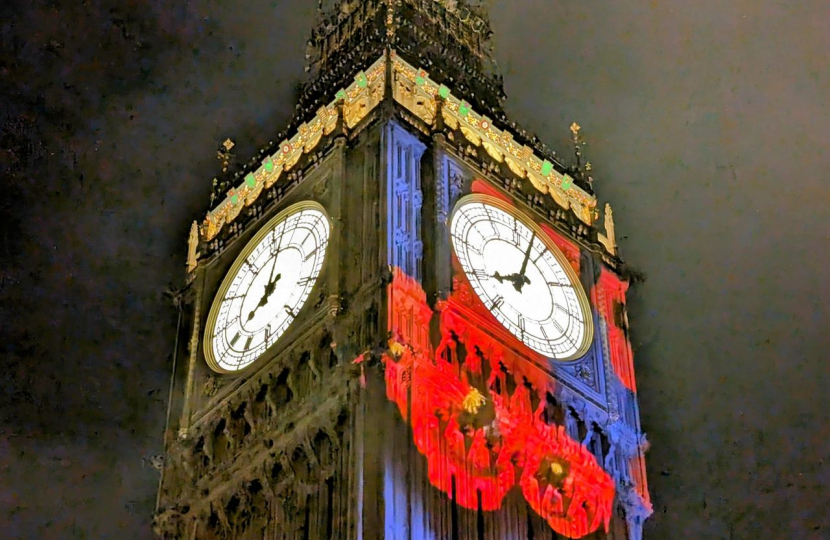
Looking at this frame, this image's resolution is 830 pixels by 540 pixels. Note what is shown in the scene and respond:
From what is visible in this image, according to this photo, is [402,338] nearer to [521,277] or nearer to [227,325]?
[521,277]

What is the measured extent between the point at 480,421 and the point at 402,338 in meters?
2.30

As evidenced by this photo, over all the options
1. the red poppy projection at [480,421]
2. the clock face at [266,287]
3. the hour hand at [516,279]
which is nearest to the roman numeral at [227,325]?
the clock face at [266,287]

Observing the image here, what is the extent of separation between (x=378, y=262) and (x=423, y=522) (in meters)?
5.40

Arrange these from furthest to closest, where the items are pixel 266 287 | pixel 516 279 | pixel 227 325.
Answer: pixel 227 325, pixel 266 287, pixel 516 279

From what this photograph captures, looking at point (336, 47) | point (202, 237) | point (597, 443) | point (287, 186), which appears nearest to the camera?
point (597, 443)

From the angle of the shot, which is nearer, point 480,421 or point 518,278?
point 480,421

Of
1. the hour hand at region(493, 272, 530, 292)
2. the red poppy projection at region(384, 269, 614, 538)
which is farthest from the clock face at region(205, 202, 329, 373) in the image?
the hour hand at region(493, 272, 530, 292)

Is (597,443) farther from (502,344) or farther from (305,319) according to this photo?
(305,319)

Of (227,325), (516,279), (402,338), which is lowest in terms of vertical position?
(402,338)

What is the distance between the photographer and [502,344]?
3138 centimetres

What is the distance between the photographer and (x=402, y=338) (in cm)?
2941

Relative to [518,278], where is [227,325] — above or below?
below

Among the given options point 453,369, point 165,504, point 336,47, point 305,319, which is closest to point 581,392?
point 453,369

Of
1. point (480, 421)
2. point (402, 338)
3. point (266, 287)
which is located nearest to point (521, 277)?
point (480, 421)
